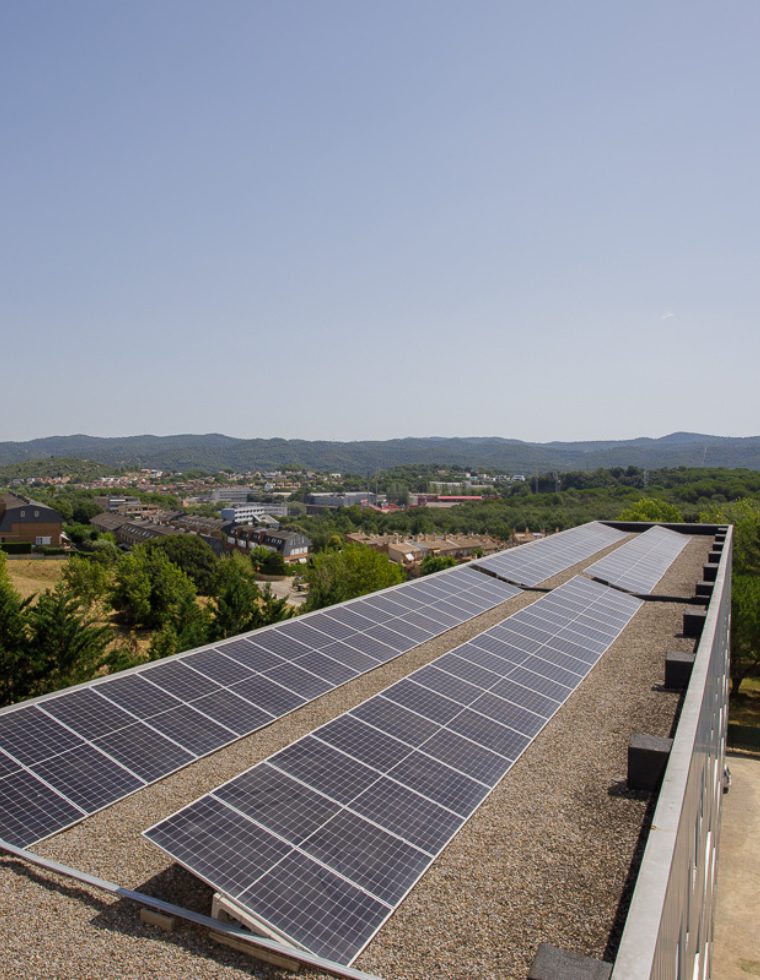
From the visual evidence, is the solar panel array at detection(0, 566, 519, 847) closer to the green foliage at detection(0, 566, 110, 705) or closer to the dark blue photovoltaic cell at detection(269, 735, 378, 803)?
the dark blue photovoltaic cell at detection(269, 735, 378, 803)

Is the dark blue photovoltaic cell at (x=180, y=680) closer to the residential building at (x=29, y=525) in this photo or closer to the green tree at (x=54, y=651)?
the green tree at (x=54, y=651)

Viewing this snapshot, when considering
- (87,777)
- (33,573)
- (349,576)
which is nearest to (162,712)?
(87,777)

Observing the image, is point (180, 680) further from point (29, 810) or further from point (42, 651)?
point (42, 651)

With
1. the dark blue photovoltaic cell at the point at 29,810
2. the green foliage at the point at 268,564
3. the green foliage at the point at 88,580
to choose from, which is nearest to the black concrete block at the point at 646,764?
the dark blue photovoltaic cell at the point at 29,810

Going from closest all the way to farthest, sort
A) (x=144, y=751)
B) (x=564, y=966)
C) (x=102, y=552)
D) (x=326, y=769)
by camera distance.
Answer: (x=564, y=966)
(x=326, y=769)
(x=144, y=751)
(x=102, y=552)

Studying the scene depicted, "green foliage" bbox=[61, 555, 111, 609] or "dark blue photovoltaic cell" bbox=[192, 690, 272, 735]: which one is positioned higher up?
"dark blue photovoltaic cell" bbox=[192, 690, 272, 735]

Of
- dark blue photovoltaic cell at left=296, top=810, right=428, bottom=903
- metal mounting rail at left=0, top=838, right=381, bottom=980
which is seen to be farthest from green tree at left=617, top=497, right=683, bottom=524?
metal mounting rail at left=0, top=838, right=381, bottom=980

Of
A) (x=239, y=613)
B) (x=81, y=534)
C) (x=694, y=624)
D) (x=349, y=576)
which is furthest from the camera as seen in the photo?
(x=81, y=534)
